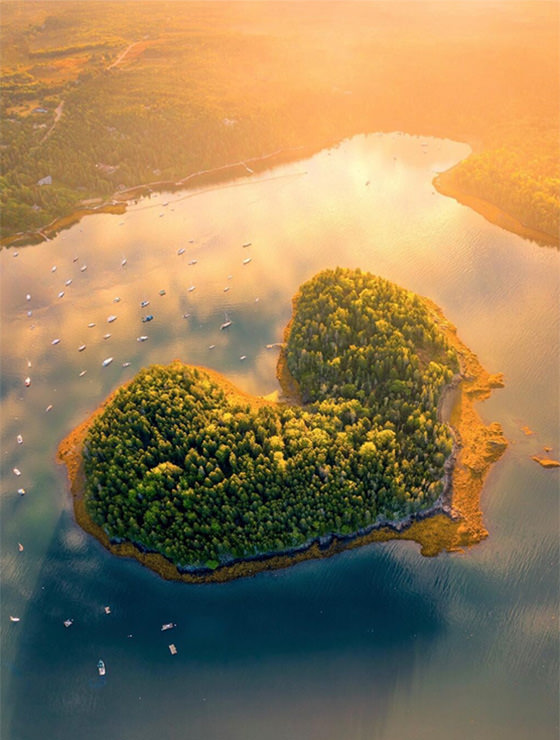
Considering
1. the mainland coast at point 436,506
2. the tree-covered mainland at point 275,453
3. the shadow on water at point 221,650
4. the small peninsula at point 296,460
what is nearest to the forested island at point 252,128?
the mainland coast at point 436,506

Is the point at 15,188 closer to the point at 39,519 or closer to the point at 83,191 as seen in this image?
the point at 83,191

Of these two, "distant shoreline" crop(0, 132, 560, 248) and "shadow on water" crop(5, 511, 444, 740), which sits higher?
"distant shoreline" crop(0, 132, 560, 248)

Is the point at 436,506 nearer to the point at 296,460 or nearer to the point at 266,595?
the point at 296,460

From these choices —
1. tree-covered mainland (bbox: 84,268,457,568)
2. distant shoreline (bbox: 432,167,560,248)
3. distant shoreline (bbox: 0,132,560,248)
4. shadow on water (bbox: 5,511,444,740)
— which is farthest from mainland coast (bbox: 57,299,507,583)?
distant shoreline (bbox: 0,132,560,248)

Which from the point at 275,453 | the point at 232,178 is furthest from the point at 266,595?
the point at 232,178

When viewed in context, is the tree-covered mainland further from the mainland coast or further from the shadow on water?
the shadow on water

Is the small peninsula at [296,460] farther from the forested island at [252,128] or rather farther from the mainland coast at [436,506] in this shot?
the forested island at [252,128]
